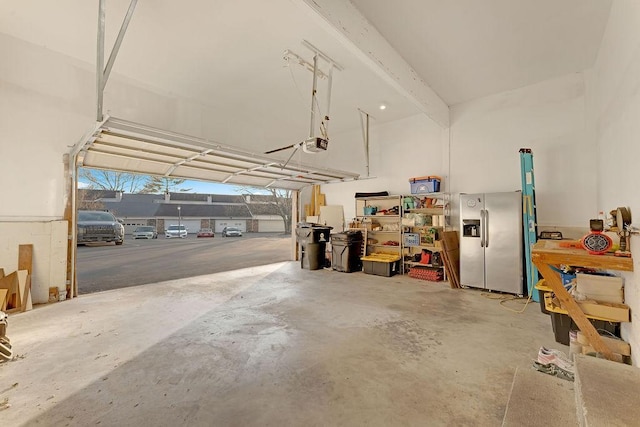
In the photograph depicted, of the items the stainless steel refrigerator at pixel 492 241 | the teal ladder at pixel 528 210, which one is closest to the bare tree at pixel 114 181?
the stainless steel refrigerator at pixel 492 241

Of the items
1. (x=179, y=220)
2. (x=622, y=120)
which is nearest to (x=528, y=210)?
(x=622, y=120)

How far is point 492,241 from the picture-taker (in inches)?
193

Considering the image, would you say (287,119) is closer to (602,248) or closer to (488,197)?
(488,197)

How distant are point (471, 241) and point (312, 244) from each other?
3821 millimetres

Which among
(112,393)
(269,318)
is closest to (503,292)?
(269,318)

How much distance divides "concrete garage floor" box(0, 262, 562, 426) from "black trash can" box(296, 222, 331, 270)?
2.79m

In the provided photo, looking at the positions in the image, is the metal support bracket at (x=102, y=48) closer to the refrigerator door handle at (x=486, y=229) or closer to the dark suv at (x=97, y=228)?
the refrigerator door handle at (x=486, y=229)

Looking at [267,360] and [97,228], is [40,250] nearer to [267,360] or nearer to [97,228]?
[267,360]

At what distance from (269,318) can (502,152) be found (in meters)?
5.49

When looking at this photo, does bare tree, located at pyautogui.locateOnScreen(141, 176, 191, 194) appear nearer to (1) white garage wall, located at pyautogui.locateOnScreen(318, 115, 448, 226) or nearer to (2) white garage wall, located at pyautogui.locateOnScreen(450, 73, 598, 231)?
(1) white garage wall, located at pyautogui.locateOnScreen(318, 115, 448, 226)

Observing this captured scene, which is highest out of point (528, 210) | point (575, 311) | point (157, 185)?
point (157, 185)

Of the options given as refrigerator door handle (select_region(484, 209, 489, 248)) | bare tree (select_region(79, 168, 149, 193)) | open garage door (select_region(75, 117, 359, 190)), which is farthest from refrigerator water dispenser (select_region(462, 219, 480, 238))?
bare tree (select_region(79, 168, 149, 193))

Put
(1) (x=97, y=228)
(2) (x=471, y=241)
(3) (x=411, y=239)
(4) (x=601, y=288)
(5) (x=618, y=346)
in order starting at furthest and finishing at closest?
1. (1) (x=97, y=228)
2. (3) (x=411, y=239)
3. (2) (x=471, y=241)
4. (4) (x=601, y=288)
5. (5) (x=618, y=346)

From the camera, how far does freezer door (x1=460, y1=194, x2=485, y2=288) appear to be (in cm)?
503
